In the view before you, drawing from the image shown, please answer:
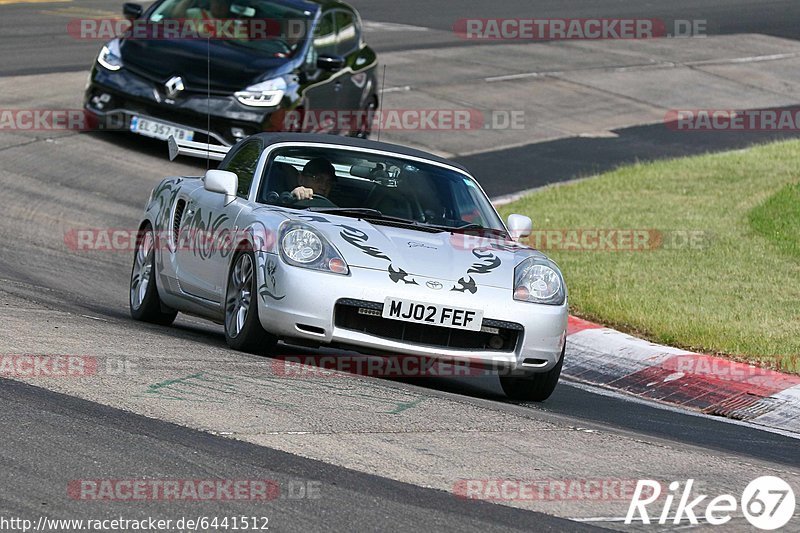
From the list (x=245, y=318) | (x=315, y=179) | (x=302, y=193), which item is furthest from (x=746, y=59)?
(x=245, y=318)

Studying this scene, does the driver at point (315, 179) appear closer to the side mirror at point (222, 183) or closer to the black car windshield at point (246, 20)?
the side mirror at point (222, 183)

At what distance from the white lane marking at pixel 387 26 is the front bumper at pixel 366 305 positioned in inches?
812

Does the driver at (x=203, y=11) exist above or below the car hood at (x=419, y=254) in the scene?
above

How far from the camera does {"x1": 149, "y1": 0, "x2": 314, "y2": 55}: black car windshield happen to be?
17.7m

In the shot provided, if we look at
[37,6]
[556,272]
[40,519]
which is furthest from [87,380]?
[37,6]

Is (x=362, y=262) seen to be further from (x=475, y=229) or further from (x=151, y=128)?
(x=151, y=128)

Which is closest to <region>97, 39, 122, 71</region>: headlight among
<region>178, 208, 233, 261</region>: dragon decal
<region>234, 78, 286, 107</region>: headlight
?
<region>234, 78, 286, 107</region>: headlight

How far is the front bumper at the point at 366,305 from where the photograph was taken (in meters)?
8.09

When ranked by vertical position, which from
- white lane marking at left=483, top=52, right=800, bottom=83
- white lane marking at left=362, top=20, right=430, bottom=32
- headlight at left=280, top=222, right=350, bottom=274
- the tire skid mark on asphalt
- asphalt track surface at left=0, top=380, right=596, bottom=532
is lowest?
white lane marking at left=483, top=52, right=800, bottom=83

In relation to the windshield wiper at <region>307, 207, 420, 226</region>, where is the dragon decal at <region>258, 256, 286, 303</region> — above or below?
below

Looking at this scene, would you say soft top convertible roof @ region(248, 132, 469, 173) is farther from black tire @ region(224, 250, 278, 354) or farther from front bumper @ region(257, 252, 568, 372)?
front bumper @ region(257, 252, 568, 372)

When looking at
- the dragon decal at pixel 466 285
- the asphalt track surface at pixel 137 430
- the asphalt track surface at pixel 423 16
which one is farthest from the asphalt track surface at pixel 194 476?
the asphalt track surface at pixel 423 16

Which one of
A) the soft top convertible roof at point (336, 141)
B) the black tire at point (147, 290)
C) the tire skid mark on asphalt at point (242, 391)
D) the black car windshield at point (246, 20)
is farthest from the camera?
the black car windshield at point (246, 20)

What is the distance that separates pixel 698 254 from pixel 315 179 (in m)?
5.22
